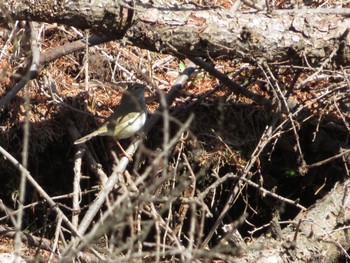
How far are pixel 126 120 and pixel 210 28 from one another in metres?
1.15

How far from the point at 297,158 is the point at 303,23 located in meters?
1.35

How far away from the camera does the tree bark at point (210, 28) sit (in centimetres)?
465

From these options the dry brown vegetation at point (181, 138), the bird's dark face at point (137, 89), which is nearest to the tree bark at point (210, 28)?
the dry brown vegetation at point (181, 138)

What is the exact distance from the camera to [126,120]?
5.62 m

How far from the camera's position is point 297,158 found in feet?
19.5

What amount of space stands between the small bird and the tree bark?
0.79m

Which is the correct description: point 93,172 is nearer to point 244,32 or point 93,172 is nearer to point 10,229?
point 10,229

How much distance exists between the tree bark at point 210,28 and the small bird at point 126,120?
79 cm

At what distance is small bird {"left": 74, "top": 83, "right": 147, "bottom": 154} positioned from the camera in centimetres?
559

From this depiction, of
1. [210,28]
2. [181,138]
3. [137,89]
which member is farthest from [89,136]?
[210,28]

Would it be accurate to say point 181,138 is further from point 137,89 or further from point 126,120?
point 137,89

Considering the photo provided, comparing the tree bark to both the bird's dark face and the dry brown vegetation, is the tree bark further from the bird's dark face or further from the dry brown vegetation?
the bird's dark face

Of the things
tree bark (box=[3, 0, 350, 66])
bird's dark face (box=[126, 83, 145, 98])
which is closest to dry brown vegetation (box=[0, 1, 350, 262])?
bird's dark face (box=[126, 83, 145, 98])

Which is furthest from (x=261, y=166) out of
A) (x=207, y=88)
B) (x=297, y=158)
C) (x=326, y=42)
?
(x=326, y=42)
